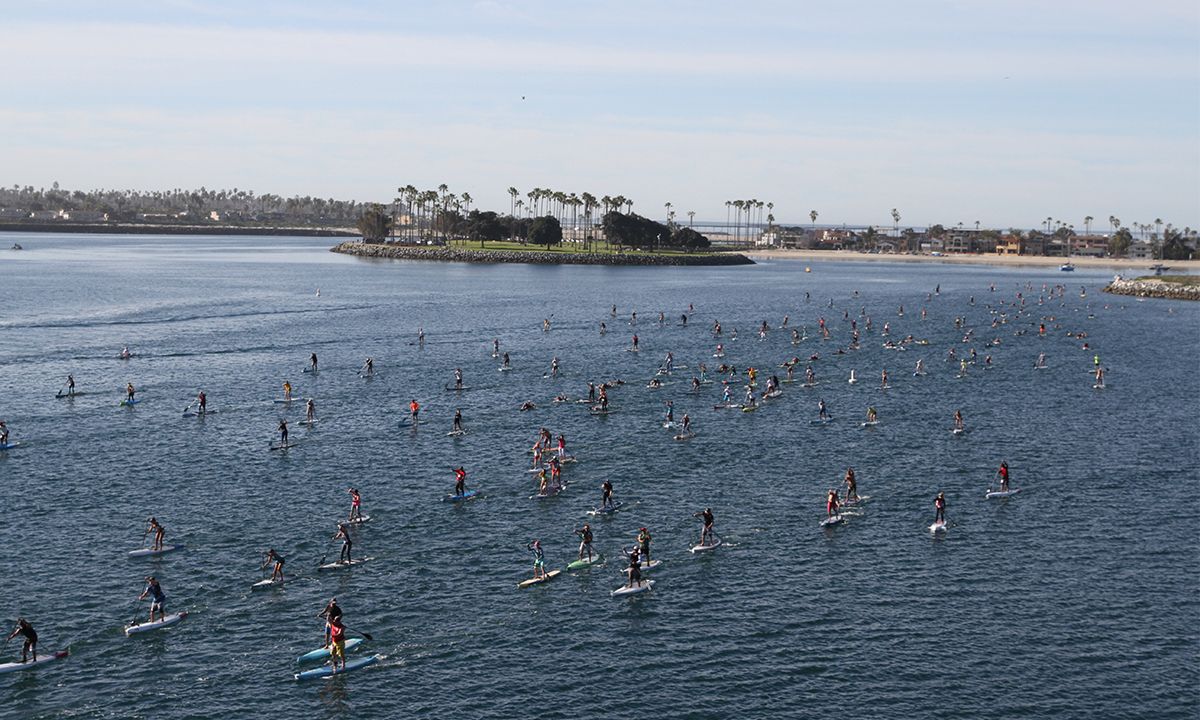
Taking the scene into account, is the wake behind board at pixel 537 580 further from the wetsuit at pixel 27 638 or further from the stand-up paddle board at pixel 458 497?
the wetsuit at pixel 27 638

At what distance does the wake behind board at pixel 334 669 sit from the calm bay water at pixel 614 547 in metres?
0.45

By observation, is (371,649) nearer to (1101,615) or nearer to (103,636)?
(103,636)

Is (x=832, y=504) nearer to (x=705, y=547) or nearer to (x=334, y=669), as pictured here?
(x=705, y=547)

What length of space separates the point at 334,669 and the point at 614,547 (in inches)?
632

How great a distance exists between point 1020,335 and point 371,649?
119690 millimetres

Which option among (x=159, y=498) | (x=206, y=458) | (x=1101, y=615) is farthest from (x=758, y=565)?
(x=206, y=458)

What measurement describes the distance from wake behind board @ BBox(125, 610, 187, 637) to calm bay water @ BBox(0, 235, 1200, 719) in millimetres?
596

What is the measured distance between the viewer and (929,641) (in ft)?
133

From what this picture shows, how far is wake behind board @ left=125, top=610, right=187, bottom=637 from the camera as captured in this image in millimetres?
39531

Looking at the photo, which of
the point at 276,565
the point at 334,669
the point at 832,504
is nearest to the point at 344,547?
the point at 276,565

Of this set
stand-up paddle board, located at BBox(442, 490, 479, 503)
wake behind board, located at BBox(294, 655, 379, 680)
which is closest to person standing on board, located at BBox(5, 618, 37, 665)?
wake behind board, located at BBox(294, 655, 379, 680)

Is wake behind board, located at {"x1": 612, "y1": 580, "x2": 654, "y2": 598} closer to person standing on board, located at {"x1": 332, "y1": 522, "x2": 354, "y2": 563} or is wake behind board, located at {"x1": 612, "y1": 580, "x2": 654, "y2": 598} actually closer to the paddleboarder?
the paddleboarder

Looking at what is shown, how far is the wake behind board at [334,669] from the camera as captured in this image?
36688 millimetres

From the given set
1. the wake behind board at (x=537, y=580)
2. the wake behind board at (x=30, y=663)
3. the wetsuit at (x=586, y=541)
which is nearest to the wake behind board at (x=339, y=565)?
the wake behind board at (x=537, y=580)
